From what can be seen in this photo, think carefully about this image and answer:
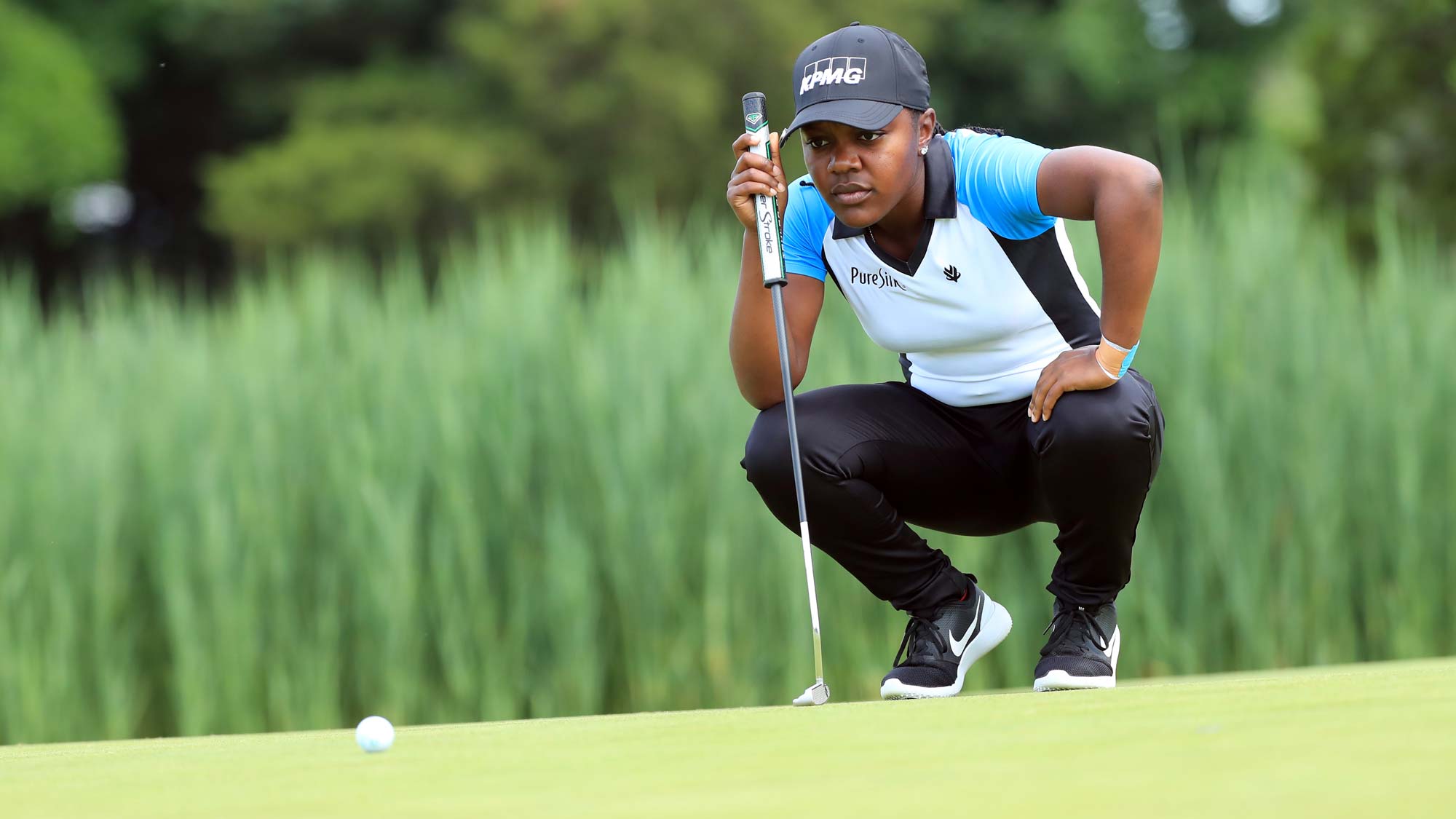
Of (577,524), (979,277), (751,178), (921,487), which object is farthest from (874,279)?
(577,524)

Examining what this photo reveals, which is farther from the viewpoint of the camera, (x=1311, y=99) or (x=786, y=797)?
(x=1311, y=99)

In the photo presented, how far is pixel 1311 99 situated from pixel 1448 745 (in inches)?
334

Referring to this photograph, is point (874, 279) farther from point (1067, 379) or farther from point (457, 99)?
point (457, 99)

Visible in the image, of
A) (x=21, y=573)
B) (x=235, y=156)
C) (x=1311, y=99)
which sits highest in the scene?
(x=235, y=156)

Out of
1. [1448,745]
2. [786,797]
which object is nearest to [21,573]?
[786,797]

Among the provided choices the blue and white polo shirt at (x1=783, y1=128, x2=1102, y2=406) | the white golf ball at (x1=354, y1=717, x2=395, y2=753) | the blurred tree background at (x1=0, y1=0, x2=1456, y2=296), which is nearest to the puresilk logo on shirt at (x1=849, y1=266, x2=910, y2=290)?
the blue and white polo shirt at (x1=783, y1=128, x2=1102, y2=406)

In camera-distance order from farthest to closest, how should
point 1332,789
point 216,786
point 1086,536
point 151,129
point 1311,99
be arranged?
point 151,129
point 1311,99
point 1086,536
point 216,786
point 1332,789

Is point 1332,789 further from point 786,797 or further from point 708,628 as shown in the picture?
point 708,628

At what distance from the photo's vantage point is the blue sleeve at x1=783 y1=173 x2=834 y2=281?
126 inches

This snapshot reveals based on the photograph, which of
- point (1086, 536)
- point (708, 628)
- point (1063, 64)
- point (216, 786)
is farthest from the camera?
point (1063, 64)

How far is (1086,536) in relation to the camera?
3.07 metres

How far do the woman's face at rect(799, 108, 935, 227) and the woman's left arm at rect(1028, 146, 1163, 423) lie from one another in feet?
0.81

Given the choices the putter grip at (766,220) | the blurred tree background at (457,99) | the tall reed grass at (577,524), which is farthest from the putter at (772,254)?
the blurred tree background at (457,99)

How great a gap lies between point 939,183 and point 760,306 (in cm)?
42
